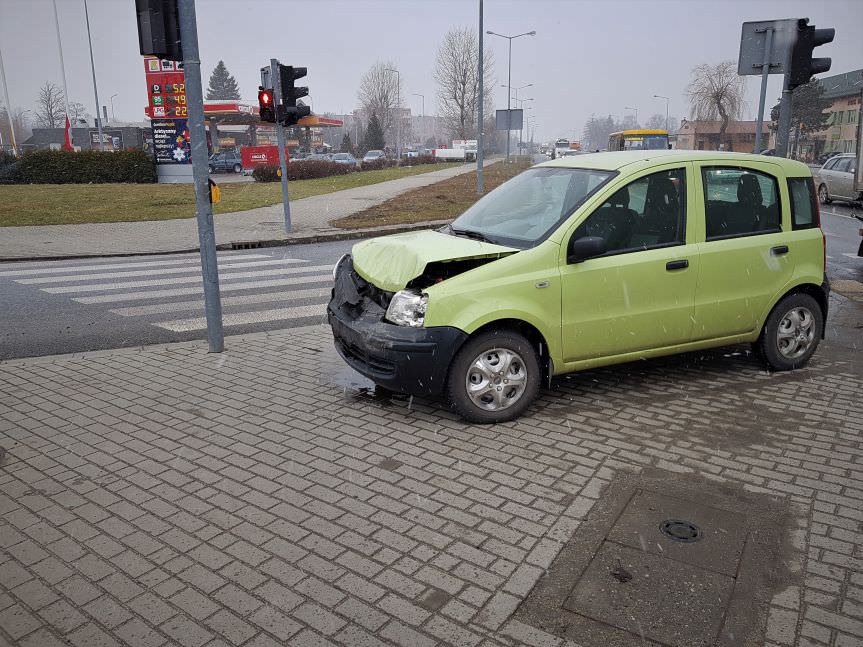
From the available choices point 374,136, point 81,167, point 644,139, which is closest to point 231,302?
point 81,167

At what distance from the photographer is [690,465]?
468cm

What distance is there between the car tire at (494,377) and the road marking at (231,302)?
5218 mm

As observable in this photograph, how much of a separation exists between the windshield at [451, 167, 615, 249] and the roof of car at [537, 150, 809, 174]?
12 centimetres

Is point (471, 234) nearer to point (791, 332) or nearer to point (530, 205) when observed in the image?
point (530, 205)

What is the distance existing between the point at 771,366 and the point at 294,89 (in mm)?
11651

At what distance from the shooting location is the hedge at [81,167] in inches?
1410

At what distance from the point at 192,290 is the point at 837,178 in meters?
22.0

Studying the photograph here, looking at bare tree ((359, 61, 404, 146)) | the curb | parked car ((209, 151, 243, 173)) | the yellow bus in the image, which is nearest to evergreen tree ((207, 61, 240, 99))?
bare tree ((359, 61, 404, 146))

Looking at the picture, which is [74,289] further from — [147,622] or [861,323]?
[861,323]

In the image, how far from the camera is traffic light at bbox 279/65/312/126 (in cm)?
1482

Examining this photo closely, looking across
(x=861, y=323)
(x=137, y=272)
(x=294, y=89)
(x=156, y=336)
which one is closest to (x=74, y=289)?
(x=137, y=272)

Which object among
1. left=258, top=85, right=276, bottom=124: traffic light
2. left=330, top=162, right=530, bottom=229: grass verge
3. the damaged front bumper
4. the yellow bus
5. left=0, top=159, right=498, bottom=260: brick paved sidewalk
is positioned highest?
left=258, top=85, right=276, bottom=124: traffic light

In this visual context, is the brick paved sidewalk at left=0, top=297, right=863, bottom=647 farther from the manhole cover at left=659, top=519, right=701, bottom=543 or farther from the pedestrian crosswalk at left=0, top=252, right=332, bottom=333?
the pedestrian crosswalk at left=0, top=252, right=332, bottom=333

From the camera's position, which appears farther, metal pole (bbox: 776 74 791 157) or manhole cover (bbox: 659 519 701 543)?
metal pole (bbox: 776 74 791 157)
